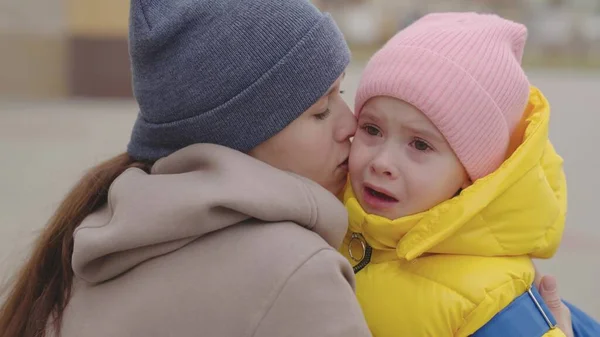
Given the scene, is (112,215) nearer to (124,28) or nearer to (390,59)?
(390,59)

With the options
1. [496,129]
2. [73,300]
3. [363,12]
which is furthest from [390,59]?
[363,12]

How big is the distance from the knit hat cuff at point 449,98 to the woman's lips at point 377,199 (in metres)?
0.18

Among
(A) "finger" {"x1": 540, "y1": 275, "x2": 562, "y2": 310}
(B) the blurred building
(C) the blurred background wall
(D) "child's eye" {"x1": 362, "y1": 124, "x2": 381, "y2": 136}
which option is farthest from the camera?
(C) the blurred background wall

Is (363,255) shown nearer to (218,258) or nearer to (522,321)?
(522,321)

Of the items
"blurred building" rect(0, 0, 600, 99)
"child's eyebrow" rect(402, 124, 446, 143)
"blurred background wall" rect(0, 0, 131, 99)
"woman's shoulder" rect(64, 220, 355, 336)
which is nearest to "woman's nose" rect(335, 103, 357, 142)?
"child's eyebrow" rect(402, 124, 446, 143)

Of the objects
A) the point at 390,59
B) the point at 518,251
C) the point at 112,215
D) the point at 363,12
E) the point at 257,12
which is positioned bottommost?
the point at 363,12

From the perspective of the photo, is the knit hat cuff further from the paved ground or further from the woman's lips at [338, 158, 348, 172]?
the paved ground

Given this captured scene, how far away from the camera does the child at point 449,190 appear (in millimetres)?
1758

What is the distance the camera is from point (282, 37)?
1.68 meters

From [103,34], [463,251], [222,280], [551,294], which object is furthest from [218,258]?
[103,34]

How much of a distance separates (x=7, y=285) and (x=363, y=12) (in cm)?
586

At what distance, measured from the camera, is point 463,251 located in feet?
5.98

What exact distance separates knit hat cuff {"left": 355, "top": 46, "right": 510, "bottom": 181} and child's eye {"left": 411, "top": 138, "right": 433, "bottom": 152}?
5 cm

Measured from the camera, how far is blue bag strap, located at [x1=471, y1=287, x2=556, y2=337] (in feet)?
5.67
